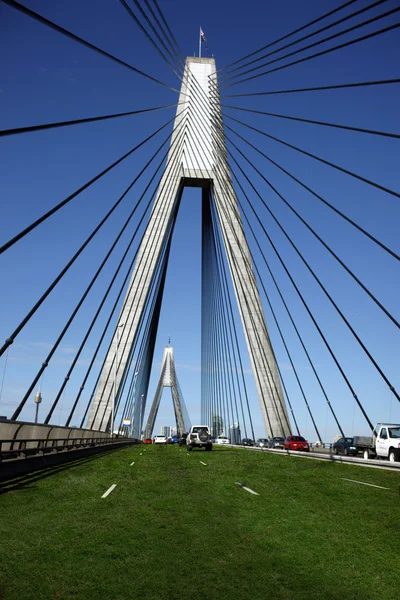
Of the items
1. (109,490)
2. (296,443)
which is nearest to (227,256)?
(296,443)

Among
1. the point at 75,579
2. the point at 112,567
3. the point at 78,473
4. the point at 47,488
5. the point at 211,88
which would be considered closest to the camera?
the point at 75,579

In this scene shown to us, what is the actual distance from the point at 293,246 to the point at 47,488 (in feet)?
55.6

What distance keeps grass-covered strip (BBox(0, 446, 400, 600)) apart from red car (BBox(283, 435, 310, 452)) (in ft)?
89.1

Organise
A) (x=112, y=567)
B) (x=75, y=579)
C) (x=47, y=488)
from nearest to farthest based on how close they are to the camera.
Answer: (x=75, y=579) < (x=112, y=567) < (x=47, y=488)

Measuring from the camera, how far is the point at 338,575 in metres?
6.01

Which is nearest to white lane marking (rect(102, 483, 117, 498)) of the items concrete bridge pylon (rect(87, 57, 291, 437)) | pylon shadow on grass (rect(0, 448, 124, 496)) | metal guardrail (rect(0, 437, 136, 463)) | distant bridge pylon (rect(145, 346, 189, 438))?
pylon shadow on grass (rect(0, 448, 124, 496))

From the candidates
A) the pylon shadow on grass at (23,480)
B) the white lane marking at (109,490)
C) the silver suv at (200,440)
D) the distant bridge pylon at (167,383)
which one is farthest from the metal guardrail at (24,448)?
the distant bridge pylon at (167,383)

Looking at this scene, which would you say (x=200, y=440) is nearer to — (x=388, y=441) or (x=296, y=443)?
(x=296, y=443)

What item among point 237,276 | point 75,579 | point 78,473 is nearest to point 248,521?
point 75,579

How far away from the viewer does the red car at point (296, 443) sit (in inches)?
1578

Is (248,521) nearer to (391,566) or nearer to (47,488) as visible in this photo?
(391,566)

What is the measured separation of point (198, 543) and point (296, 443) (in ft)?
116

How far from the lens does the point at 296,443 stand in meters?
41.3

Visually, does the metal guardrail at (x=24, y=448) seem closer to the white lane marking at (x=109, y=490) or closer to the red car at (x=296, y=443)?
the white lane marking at (x=109, y=490)
